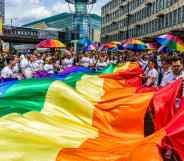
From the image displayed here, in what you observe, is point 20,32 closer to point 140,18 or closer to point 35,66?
point 140,18

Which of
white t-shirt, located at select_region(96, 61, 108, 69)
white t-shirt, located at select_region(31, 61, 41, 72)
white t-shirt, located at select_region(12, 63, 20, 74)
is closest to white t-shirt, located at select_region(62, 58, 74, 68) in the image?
white t-shirt, located at select_region(96, 61, 108, 69)

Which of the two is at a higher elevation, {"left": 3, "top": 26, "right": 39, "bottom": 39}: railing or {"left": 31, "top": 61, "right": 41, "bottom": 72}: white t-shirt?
{"left": 3, "top": 26, "right": 39, "bottom": 39}: railing

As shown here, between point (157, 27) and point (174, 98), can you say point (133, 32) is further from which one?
point (174, 98)

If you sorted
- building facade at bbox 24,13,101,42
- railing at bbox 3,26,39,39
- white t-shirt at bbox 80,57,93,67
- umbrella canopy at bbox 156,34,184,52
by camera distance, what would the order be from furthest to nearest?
building facade at bbox 24,13,101,42
railing at bbox 3,26,39,39
white t-shirt at bbox 80,57,93,67
umbrella canopy at bbox 156,34,184,52

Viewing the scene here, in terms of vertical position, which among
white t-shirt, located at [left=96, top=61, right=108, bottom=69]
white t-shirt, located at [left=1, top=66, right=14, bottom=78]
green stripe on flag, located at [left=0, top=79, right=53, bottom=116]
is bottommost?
white t-shirt, located at [left=96, top=61, right=108, bottom=69]

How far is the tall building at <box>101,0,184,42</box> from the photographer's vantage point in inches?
2623

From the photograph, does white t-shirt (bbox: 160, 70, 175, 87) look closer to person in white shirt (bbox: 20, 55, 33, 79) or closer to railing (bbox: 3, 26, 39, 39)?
person in white shirt (bbox: 20, 55, 33, 79)

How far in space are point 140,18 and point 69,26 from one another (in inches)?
3116

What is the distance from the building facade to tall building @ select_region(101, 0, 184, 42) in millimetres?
7039

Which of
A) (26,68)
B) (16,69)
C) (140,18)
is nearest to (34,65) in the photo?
(26,68)

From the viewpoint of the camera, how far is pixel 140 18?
87.3 m

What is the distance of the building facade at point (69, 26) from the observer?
12362cm

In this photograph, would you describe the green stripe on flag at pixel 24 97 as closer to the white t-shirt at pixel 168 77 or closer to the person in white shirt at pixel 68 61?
the white t-shirt at pixel 168 77

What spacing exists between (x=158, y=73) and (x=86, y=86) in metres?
6.97
